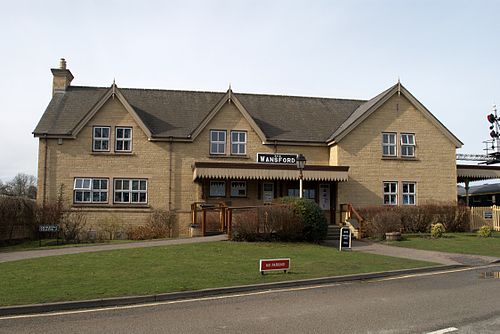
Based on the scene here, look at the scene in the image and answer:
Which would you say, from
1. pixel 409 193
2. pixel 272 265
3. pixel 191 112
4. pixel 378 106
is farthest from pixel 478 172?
pixel 272 265

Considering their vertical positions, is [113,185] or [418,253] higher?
[113,185]

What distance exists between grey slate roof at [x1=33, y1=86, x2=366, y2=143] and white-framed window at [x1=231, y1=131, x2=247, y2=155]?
4.78 feet

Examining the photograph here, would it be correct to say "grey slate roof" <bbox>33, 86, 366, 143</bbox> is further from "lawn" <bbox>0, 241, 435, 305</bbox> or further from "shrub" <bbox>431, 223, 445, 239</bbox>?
"lawn" <bbox>0, 241, 435, 305</bbox>

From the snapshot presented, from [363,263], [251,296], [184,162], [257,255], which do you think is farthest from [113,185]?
[251,296]

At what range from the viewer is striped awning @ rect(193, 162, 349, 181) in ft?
86.7

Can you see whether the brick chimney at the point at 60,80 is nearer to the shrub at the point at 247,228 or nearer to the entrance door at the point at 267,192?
the entrance door at the point at 267,192

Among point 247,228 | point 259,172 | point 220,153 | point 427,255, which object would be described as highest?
point 220,153

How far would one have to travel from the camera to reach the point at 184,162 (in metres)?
29.3

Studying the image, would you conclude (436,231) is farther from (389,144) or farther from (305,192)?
(305,192)

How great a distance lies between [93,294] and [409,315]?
20.6ft

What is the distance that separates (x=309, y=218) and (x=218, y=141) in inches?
416

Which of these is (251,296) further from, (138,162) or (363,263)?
(138,162)

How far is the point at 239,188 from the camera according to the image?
96.0 feet

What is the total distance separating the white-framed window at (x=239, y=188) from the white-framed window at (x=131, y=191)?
16.7 ft
